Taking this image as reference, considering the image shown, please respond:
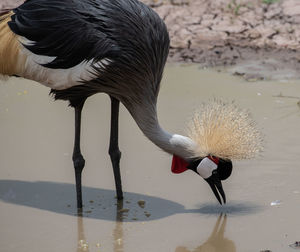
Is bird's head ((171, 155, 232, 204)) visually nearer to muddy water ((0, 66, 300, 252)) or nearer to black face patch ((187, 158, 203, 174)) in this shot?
black face patch ((187, 158, 203, 174))

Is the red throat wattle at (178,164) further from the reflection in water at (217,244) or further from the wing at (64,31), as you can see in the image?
the wing at (64,31)

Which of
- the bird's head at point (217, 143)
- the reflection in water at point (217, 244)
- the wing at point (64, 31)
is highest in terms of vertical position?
the wing at point (64, 31)

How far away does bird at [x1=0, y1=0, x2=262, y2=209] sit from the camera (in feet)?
13.0

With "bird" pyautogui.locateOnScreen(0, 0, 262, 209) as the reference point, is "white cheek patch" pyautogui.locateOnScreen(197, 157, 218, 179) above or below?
below

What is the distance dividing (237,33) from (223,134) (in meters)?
3.28

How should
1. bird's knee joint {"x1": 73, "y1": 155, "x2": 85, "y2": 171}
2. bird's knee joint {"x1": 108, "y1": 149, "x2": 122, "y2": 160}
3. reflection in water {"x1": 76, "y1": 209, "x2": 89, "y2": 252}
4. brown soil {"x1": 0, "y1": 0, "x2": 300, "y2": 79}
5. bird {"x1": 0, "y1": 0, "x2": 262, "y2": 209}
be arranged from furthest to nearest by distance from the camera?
brown soil {"x1": 0, "y1": 0, "x2": 300, "y2": 79}, bird's knee joint {"x1": 108, "y1": 149, "x2": 122, "y2": 160}, bird's knee joint {"x1": 73, "y1": 155, "x2": 85, "y2": 171}, bird {"x1": 0, "y1": 0, "x2": 262, "y2": 209}, reflection in water {"x1": 76, "y1": 209, "x2": 89, "y2": 252}

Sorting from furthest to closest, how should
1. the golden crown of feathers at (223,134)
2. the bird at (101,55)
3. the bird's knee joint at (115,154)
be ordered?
the bird's knee joint at (115,154)
the golden crown of feathers at (223,134)
the bird at (101,55)

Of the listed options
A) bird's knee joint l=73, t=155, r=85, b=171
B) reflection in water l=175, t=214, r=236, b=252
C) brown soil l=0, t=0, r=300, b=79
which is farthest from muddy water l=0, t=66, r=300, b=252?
brown soil l=0, t=0, r=300, b=79

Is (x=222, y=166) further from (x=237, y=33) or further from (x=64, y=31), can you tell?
(x=237, y=33)

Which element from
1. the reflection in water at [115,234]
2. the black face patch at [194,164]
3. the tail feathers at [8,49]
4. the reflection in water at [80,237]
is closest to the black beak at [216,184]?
the black face patch at [194,164]

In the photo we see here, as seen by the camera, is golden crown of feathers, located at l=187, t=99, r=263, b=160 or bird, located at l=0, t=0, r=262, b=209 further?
golden crown of feathers, located at l=187, t=99, r=263, b=160

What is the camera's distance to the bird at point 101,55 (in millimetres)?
3957

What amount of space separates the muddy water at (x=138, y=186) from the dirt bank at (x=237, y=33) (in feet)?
2.08

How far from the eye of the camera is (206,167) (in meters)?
4.12
